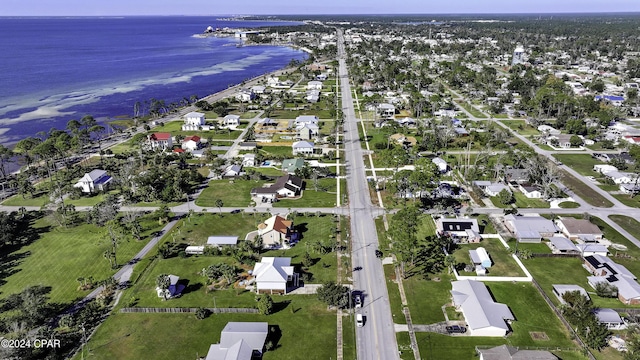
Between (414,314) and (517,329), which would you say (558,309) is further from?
(414,314)

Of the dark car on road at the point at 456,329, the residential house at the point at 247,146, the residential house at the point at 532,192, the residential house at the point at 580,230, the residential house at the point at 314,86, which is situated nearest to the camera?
the dark car on road at the point at 456,329

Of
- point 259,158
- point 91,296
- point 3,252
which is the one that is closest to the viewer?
point 91,296

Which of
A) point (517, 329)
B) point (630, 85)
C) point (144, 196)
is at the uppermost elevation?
point (630, 85)

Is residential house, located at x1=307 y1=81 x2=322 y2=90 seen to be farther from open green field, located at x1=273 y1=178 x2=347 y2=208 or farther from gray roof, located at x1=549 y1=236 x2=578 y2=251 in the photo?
gray roof, located at x1=549 y1=236 x2=578 y2=251

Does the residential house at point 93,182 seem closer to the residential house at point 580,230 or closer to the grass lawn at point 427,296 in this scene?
the grass lawn at point 427,296

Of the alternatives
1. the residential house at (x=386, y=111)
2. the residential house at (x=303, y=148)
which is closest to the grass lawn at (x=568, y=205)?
the residential house at (x=303, y=148)

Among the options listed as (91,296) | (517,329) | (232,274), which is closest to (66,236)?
(91,296)
